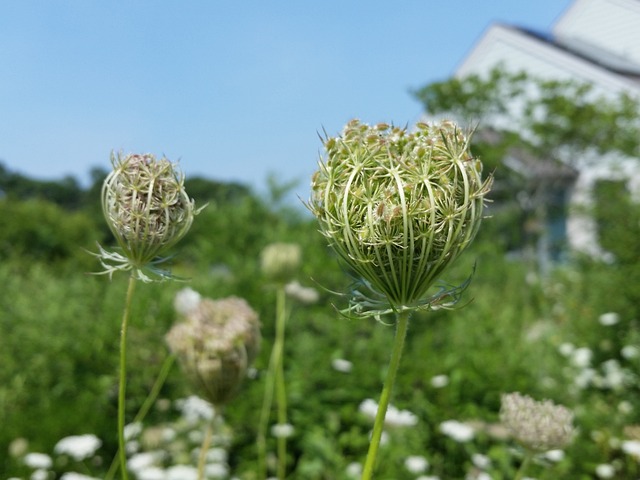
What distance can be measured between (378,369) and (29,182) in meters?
50.1

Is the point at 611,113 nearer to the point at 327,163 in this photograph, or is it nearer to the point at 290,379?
the point at 290,379

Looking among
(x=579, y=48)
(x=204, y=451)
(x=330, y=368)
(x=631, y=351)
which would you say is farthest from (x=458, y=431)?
(x=579, y=48)

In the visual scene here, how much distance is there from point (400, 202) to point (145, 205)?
558 mm

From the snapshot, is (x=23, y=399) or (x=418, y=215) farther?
(x=23, y=399)

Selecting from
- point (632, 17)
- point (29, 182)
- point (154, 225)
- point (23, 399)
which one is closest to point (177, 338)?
point (154, 225)

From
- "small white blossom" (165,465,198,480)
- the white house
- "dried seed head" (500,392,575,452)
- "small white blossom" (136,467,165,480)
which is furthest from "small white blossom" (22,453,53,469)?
the white house

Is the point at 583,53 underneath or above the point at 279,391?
above

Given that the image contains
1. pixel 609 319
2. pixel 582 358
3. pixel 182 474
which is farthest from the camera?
pixel 609 319

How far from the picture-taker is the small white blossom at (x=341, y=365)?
5574 mm

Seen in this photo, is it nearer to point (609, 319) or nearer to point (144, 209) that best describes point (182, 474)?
point (144, 209)

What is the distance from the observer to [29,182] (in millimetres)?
50406

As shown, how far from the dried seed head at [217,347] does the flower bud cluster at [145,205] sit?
975 millimetres

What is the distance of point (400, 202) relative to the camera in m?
1.16

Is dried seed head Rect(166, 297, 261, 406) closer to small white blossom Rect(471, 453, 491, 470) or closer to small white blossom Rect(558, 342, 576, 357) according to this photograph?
small white blossom Rect(471, 453, 491, 470)
